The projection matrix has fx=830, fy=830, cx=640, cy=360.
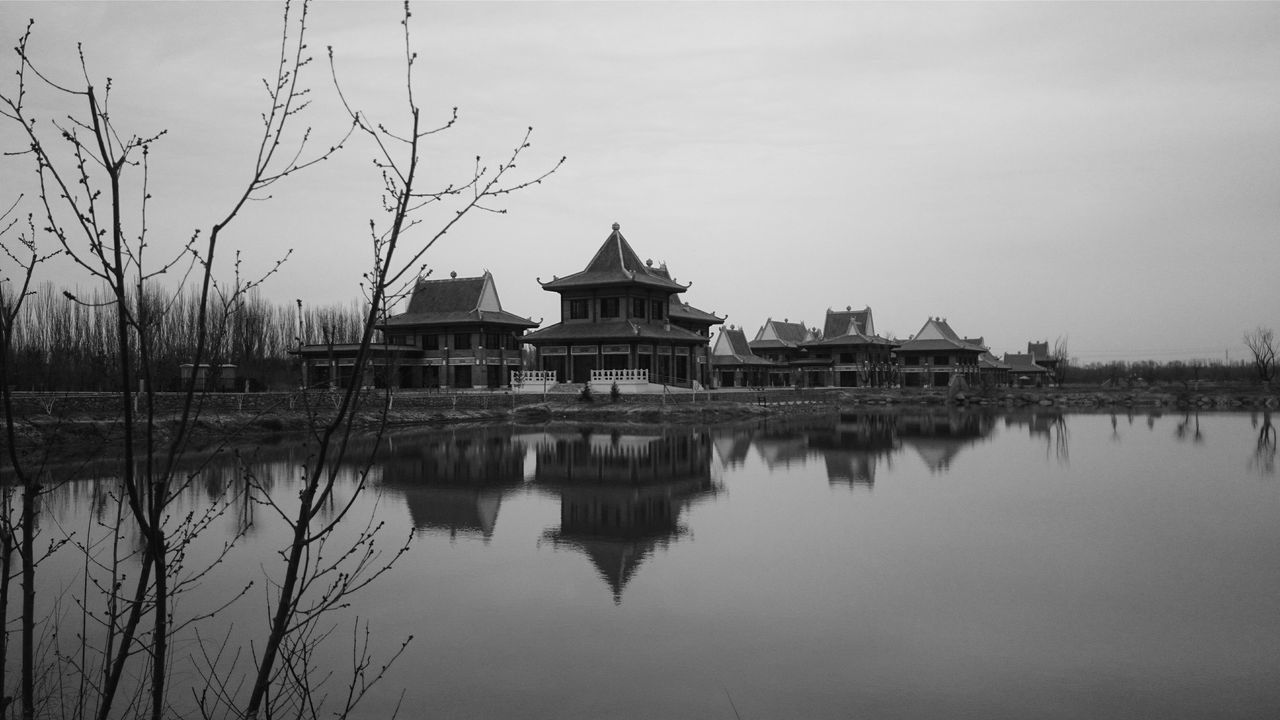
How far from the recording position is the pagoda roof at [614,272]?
155ft

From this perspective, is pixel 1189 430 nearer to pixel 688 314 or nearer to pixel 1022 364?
pixel 688 314

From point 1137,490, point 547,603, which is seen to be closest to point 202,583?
point 547,603

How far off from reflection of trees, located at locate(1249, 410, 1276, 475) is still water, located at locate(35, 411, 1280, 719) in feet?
4.07

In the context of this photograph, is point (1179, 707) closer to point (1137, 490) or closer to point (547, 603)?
point (547, 603)

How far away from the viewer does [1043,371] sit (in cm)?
10200

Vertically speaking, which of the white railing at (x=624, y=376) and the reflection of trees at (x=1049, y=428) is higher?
the white railing at (x=624, y=376)

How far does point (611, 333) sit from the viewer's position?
1801 inches

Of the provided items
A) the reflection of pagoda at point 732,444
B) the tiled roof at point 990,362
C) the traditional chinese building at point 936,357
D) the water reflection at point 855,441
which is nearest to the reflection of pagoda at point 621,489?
the reflection of pagoda at point 732,444

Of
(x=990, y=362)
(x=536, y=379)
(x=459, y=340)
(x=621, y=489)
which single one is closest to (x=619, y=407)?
(x=536, y=379)

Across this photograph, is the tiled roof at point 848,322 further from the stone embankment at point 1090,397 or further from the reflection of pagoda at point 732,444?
the reflection of pagoda at point 732,444

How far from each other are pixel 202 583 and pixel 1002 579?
435 inches

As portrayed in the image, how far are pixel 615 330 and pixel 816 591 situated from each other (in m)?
35.6

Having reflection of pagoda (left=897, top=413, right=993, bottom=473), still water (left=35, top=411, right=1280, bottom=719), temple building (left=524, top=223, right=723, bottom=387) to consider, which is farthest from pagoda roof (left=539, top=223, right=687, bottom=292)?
still water (left=35, top=411, right=1280, bottom=719)

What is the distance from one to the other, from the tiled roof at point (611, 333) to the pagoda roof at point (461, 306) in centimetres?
596
